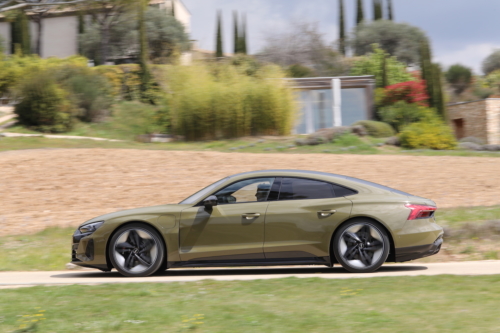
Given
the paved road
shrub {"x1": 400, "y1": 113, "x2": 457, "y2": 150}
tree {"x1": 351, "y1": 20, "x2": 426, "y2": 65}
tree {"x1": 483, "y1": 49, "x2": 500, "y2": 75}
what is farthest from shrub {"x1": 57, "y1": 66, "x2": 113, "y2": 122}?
tree {"x1": 483, "y1": 49, "x2": 500, "y2": 75}

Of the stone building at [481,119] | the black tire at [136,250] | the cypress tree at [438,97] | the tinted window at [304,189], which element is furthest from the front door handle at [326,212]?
the stone building at [481,119]

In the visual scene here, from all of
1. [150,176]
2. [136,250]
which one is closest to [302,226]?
[136,250]

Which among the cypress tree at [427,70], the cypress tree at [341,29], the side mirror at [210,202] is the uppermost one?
the cypress tree at [341,29]

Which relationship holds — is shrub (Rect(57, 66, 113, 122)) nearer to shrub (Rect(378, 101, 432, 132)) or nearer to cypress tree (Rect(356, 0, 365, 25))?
shrub (Rect(378, 101, 432, 132))

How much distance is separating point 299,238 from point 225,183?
114 cm

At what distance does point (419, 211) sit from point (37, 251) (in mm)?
6425

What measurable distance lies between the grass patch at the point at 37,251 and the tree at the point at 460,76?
4626cm

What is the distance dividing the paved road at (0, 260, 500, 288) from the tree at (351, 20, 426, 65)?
53.2 metres

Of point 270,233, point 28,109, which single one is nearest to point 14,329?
point 270,233

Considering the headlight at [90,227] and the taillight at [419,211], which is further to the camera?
the headlight at [90,227]

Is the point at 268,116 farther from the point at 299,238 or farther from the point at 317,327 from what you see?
the point at 317,327

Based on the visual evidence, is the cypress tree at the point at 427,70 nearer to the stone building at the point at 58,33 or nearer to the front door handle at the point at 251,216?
the front door handle at the point at 251,216

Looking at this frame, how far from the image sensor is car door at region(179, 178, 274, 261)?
7.44 m

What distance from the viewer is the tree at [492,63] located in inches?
2756
